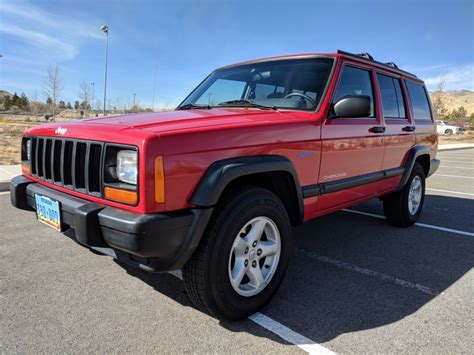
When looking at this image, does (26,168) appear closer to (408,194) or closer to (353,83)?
(353,83)

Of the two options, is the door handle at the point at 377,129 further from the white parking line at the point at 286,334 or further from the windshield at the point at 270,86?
the white parking line at the point at 286,334

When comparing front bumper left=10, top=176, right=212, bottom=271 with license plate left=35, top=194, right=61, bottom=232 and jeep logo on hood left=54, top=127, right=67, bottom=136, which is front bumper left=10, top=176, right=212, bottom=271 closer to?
license plate left=35, top=194, right=61, bottom=232

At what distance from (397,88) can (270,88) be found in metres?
1.94

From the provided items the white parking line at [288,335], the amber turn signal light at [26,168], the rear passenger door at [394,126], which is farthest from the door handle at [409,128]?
the amber turn signal light at [26,168]

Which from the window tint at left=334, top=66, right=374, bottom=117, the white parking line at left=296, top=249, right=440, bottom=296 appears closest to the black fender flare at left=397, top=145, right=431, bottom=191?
the window tint at left=334, top=66, right=374, bottom=117

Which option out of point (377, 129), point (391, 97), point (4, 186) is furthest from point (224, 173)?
point (4, 186)

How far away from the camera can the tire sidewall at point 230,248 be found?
7.55 ft

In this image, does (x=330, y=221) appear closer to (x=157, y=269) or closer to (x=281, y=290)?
(x=281, y=290)

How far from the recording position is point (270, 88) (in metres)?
3.50

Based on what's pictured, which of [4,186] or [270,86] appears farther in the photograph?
[4,186]

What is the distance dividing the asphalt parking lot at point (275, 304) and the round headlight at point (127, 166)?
1013 millimetres

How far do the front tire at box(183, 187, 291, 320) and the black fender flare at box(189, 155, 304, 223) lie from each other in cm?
16

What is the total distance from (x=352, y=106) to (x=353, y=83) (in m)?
0.75

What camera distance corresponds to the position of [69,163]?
8.52ft
